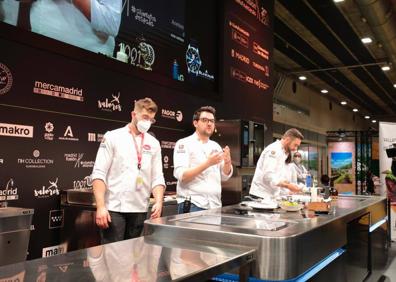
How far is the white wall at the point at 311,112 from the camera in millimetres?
12758

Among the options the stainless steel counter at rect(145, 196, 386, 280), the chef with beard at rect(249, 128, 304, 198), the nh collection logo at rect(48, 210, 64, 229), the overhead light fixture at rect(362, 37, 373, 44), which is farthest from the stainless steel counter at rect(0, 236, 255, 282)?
the overhead light fixture at rect(362, 37, 373, 44)

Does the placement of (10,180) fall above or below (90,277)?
above

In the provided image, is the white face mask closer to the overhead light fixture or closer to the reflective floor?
the reflective floor

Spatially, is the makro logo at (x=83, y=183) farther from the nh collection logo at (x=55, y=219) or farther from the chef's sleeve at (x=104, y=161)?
the chef's sleeve at (x=104, y=161)

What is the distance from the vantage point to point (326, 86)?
48.1ft

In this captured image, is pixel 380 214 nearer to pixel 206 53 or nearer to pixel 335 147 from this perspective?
pixel 206 53

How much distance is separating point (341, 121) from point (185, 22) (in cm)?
1547

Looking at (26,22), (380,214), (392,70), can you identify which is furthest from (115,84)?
(392,70)

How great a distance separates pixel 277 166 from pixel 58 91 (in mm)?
2118

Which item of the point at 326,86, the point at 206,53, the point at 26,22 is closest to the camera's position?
the point at 26,22

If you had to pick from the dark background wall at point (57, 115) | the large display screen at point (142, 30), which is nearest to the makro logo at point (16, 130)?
the dark background wall at point (57, 115)

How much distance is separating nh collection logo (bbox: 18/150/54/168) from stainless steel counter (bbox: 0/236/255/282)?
191cm

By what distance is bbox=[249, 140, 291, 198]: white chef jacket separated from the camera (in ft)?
13.0

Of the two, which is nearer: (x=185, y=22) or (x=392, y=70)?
(x=185, y=22)
